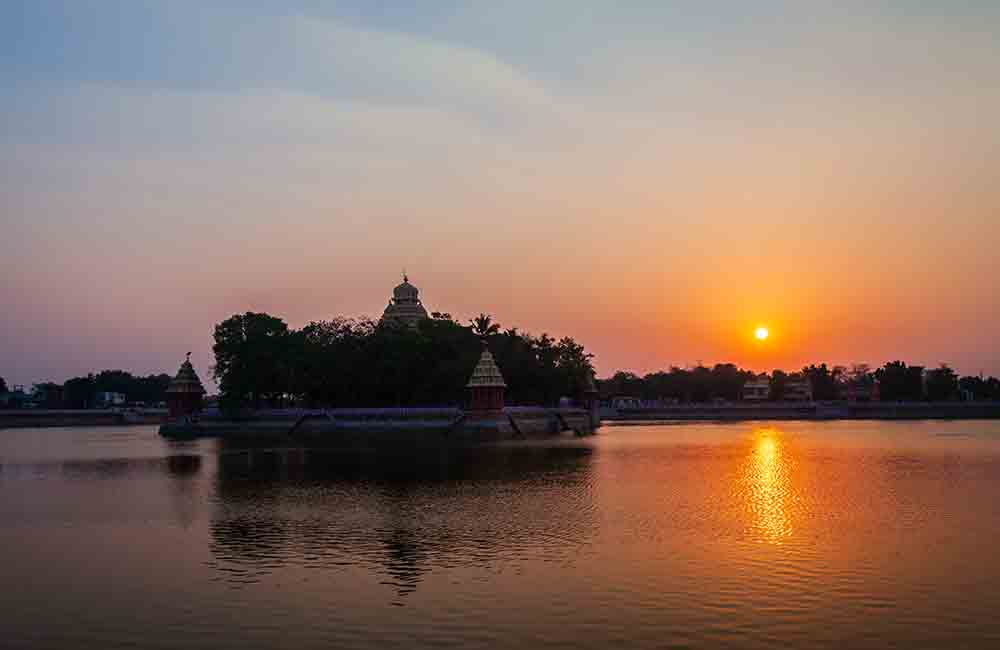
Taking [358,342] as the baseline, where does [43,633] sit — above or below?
below

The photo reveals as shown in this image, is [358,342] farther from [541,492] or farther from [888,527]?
[888,527]

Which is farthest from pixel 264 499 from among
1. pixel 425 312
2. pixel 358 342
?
pixel 425 312

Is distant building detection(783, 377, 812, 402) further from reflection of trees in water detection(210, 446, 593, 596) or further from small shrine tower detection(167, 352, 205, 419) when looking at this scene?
reflection of trees in water detection(210, 446, 593, 596)

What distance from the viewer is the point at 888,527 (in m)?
26.9

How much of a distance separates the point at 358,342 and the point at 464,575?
229ft

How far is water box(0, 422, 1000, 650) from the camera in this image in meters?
16.8

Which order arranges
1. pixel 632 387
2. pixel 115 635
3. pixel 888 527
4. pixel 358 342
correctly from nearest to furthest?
pixel 115 635 → pixel 888 527 → pixel 358 342 → pixel 632 387

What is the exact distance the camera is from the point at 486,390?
78.2m

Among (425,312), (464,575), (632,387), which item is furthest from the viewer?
(632,387)

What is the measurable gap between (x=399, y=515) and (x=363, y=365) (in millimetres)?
55479

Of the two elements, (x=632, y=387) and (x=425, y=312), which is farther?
(x=632, y=387)

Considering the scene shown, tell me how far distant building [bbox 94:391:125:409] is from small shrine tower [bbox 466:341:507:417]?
387ft

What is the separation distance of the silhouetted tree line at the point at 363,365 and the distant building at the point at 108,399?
9946cm

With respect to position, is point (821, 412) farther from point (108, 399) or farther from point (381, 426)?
point (108, 399)
